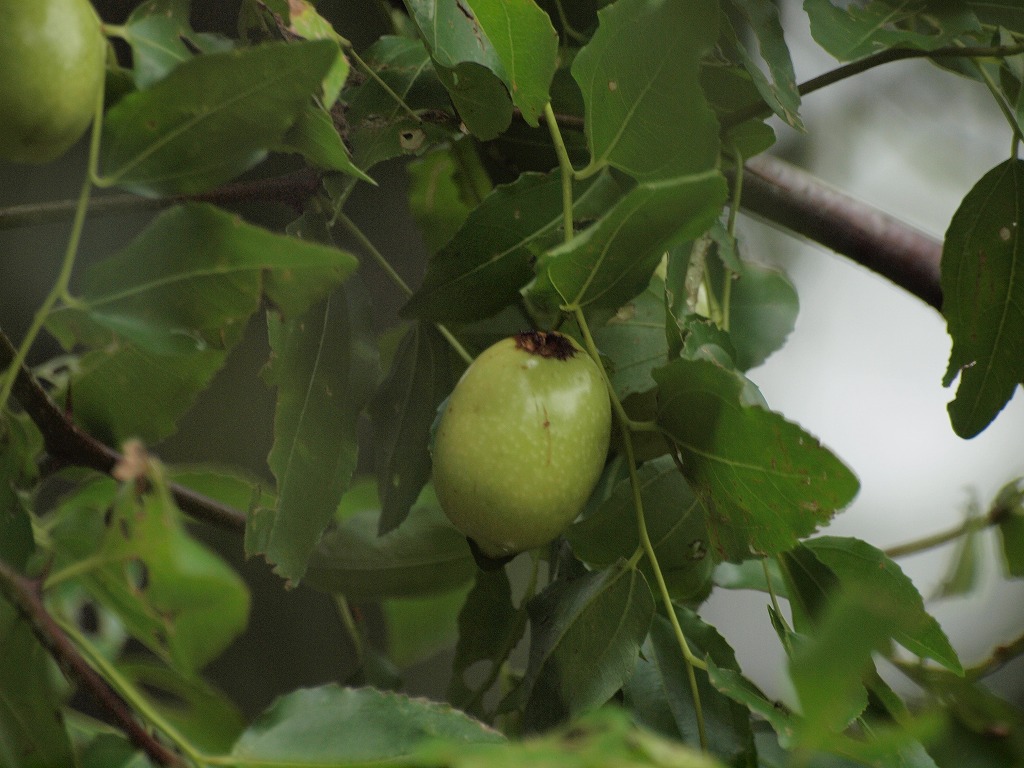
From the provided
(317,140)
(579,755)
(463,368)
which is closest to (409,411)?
(463,368)

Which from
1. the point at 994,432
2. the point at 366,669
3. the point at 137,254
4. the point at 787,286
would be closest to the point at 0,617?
the point at 137,254

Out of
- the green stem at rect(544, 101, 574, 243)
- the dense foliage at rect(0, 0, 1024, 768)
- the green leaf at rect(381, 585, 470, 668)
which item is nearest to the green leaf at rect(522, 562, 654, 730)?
the dense foliage at rect(0, 0, 1024, 768)

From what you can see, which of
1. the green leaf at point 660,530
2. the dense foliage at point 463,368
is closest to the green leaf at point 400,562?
the dense foliage at point 463,368

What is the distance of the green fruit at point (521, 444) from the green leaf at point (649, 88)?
6 cm

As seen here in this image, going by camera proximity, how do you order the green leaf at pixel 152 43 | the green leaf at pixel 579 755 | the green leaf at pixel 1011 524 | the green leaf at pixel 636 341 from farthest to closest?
the green leaf at pixel 1011 524
the green leaf at pixel 636 341
the green leaf at pixel 152 43
the green leaf at pixel 579 755

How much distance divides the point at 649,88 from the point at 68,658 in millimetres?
208

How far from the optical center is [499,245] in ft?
1.06

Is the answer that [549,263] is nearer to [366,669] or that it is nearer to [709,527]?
[709,527]

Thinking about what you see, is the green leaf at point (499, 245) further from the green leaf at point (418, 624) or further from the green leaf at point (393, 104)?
the green leaf at point (418, 624)

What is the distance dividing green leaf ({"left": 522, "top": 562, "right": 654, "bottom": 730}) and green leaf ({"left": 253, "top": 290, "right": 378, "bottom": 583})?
8 cm

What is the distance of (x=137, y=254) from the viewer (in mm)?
253

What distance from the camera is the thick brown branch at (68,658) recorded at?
0.79 feet

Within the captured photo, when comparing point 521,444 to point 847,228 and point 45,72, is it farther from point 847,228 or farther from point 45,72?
point 847,228

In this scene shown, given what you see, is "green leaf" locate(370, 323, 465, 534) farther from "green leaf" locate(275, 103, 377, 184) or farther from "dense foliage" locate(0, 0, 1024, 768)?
"green leaf" locate(275, 103, 377, 184)
